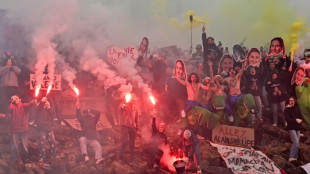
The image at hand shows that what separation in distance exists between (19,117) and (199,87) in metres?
4.19

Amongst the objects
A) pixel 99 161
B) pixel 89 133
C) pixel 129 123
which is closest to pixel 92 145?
pixel 89 133

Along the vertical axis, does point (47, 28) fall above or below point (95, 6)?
below

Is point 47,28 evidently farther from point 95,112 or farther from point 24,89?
point 95,112

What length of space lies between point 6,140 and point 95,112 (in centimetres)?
195

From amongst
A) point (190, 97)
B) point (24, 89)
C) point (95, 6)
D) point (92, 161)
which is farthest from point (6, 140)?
point (190, 97)

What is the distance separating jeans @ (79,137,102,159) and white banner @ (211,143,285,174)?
107 inches

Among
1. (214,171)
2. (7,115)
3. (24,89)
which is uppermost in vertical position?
(24,89)

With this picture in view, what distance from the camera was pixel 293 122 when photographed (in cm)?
767

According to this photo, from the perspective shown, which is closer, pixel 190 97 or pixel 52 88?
pixel 52 88

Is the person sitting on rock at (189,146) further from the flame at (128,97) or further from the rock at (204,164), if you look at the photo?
the flame at (128,97)

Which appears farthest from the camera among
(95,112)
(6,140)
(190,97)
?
(190,97)

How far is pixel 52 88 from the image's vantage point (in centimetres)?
705

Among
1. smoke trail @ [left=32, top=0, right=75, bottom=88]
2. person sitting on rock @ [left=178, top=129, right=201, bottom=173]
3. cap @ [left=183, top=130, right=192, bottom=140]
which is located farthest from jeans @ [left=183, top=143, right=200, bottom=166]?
smoke trail @ [left=32, top=0, right=75, bottom=88]

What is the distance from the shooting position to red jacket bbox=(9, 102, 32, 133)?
669cm
